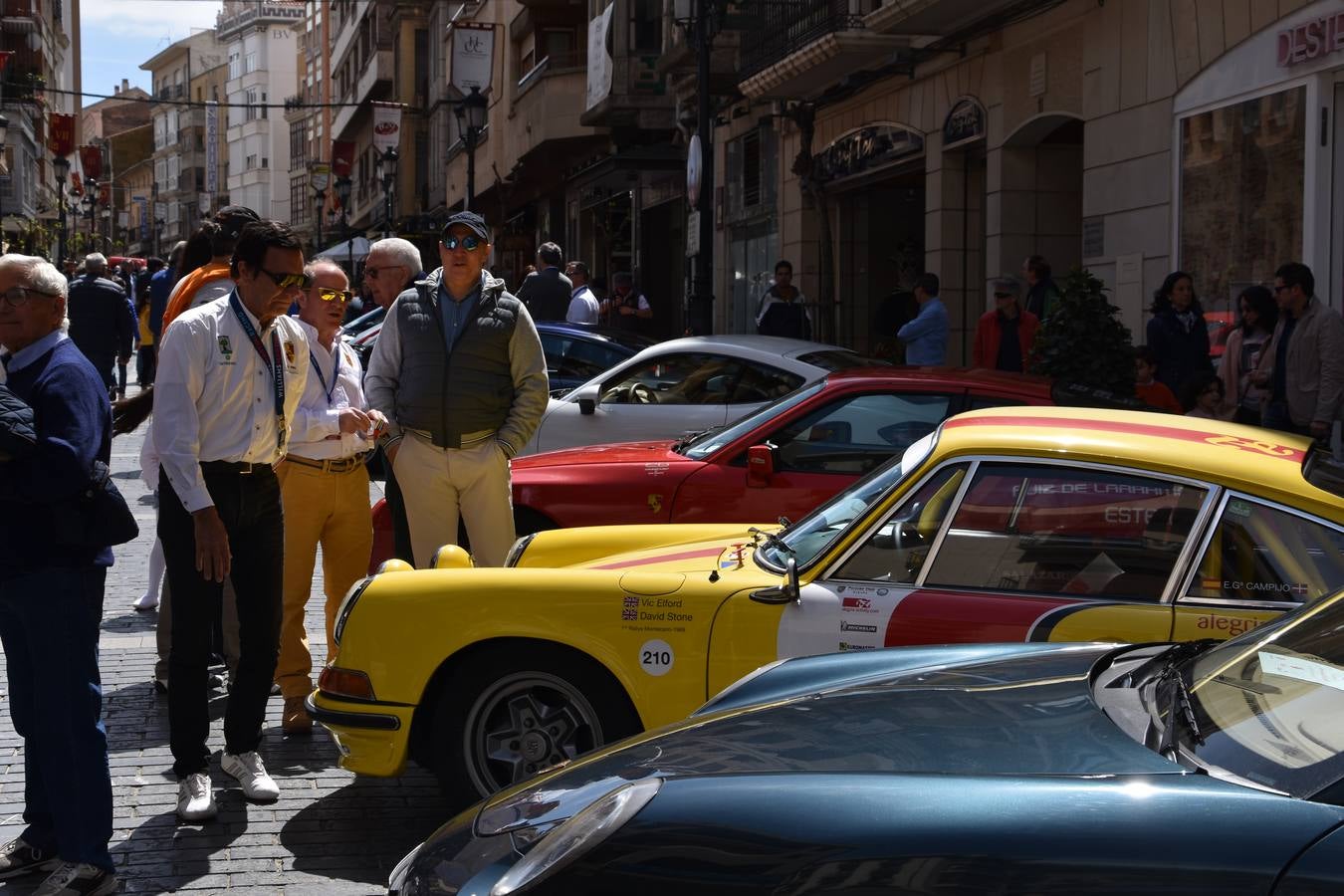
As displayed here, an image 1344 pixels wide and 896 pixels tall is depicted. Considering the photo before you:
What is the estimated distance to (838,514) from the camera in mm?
5141

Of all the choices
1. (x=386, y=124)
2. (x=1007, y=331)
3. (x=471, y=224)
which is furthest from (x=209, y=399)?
(x=386, y=124)

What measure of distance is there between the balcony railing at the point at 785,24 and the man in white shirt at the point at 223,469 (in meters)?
14.1

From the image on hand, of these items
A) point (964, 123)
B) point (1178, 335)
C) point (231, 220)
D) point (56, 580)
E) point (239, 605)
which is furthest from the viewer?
point (964, 123)

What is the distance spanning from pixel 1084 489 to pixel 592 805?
2.39 metres

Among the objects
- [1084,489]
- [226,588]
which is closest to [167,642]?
[226,588]

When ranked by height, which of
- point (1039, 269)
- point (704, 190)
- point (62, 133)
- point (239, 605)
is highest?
point (62, 133)

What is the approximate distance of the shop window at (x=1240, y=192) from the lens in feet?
38.6

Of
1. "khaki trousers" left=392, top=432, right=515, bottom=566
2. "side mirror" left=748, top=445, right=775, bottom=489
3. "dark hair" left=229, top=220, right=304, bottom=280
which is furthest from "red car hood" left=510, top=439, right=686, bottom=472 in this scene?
"dark hair" left=229, top=220, right=304, bottom=280

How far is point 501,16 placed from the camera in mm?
37219

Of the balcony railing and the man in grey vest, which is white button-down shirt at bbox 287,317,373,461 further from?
the balcony railing

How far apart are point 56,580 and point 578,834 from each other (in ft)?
7.49

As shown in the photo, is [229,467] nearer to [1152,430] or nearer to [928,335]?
[1152,430]

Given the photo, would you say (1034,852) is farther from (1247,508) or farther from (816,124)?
(816,124)

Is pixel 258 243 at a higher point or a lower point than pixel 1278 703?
higher
